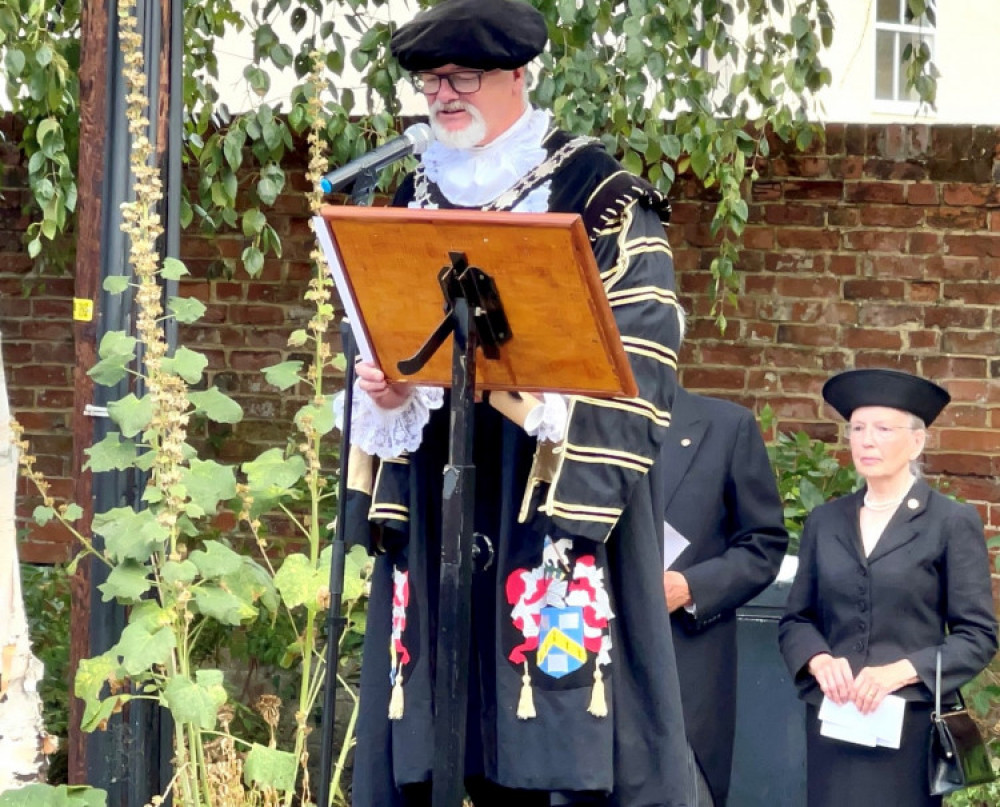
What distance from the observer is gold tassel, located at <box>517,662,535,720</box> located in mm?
2705

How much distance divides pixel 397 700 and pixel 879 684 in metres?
1.70

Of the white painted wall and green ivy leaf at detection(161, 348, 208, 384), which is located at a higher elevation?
the white painted wall

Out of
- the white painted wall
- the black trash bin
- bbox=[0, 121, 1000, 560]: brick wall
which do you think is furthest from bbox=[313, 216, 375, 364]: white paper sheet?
the white painted wall

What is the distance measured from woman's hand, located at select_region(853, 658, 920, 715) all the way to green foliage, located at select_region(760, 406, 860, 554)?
0.96 metres

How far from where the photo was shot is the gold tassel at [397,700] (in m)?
2.79

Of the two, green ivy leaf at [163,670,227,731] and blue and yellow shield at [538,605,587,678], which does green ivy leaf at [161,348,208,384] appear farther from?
blue and yellow shield at [538,605,587,678]

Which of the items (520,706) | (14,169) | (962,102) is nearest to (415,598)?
(520,706)

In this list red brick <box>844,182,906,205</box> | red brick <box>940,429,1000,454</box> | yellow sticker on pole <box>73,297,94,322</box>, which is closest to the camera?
yellow sticker on pole <box>73,297,94,322</box>

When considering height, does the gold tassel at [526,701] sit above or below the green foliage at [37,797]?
above

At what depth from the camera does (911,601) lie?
4.21 m

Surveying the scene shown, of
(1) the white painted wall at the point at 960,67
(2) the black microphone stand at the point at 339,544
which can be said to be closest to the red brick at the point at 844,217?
(2) the black microphone stand at the point at 339,544

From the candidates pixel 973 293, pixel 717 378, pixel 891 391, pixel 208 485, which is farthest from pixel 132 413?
pixel 973 293

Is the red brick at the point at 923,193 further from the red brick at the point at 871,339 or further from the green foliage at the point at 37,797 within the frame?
the green foliage at the point at 37,797

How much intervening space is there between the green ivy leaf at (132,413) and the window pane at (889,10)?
7.65 meters
